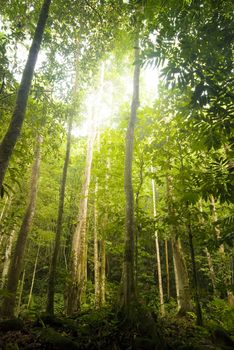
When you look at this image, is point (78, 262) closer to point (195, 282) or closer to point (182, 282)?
point (182, 282)

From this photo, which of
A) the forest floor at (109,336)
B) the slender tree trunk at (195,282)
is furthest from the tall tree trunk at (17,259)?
the slender tree trunk at (195,282)

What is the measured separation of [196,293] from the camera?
4.71m

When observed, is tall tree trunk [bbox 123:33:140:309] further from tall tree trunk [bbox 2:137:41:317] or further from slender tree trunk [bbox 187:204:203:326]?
tall tree trunk [bbox 2:137:41:317]

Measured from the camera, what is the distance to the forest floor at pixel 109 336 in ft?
11.2

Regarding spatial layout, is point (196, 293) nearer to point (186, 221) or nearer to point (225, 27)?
point (186, 221)

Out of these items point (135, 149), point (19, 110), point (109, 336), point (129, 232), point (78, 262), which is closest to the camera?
point (109, 336)

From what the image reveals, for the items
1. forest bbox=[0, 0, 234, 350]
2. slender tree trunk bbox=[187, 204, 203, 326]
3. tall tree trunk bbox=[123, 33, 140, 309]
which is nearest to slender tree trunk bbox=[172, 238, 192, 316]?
forest bbox=[0, 0, 234, 350]

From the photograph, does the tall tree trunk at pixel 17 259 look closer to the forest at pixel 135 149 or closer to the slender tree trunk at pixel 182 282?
the forest at pixel 135 149

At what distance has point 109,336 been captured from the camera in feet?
12.0

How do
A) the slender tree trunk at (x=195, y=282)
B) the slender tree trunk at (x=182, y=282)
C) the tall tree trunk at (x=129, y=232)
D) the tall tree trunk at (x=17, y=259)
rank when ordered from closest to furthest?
the tall tree trunk at (x=129, y=232), the slender tree trunk at (x=195, y=282), the tall tree trunk at (x=17, y=259), the slender tree trunk at (x=182, y=282)

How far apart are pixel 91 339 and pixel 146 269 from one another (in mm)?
19951

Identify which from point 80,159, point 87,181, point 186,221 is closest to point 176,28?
point 186,221

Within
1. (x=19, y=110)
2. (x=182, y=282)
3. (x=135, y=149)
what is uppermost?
(x=135, y=149)

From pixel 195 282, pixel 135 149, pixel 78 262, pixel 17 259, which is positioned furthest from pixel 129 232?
pixel 78 262
